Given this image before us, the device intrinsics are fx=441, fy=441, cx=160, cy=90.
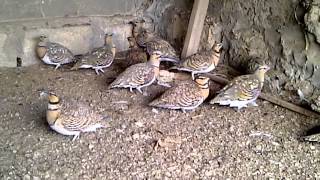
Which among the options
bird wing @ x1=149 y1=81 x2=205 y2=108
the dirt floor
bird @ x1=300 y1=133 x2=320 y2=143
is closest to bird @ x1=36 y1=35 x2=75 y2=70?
the dirt floor

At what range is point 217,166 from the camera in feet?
10.3

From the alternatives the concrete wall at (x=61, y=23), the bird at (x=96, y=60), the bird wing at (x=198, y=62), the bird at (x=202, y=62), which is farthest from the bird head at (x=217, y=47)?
the concrete wall at (x=61, y=23)

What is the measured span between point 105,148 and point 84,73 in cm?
166

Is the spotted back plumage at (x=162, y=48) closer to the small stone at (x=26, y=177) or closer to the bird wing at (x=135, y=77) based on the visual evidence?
the bird wing at (x=135, y=77)

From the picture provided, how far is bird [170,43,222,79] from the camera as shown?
4.47m

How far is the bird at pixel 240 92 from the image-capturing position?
3.92 m

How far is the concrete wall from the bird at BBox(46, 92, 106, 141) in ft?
5.61

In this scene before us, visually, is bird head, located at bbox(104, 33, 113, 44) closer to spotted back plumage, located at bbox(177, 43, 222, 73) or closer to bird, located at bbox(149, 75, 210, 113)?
spotted back plumage, located at bbox(177, 43, 222, 73)

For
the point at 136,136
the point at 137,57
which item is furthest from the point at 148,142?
the point at 137,57

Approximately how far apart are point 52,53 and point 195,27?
1.58 m

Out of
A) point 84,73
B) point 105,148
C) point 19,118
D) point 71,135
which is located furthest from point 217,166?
point 84,73

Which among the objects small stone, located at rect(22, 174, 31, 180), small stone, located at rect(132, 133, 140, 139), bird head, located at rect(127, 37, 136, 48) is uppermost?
bird head, located at rect(127, 37, 136, 48)

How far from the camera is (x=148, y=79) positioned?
4266 millimetres

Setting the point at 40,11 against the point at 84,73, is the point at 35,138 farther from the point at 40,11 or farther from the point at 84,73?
the point at 40,11
